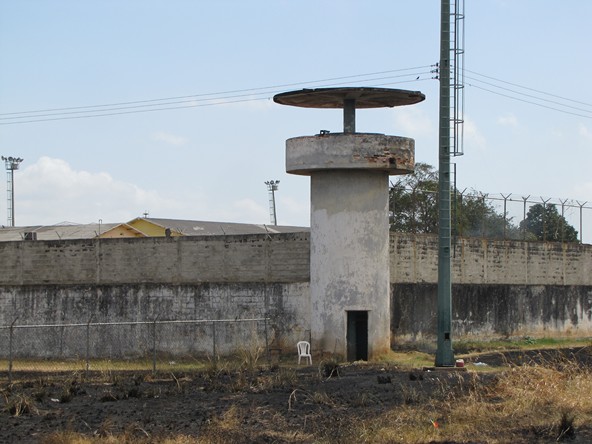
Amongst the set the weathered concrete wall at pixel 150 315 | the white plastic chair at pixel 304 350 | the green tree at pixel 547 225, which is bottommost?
the white plastic chair at pixel 304 350

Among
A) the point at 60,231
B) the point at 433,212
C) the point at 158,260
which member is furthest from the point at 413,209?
the point at 60,231

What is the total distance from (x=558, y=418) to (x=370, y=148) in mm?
12515

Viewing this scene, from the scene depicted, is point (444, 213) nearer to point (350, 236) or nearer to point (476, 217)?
point (350, 236)

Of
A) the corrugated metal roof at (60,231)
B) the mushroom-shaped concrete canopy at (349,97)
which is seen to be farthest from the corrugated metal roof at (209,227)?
the mushroom-shaped concrete canopy at (349,97)

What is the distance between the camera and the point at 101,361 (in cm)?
3275

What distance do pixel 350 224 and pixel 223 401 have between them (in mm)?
9590

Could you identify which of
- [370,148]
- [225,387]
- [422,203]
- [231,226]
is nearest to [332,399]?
[225,387]

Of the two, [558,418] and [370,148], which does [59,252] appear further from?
[558,418]

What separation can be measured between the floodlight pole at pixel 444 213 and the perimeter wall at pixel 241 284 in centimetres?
551

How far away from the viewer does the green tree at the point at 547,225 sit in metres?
39.8

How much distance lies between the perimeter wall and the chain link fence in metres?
0.17

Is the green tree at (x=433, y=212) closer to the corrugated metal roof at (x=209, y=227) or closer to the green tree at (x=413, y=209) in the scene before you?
the green tree at (x=413, y=209)

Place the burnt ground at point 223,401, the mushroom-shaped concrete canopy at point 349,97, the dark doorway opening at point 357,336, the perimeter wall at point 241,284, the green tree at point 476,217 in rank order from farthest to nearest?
the green tree at point 476,217 → the perimeter wall at point 241,284 → the dark doorway opening at point 357,336 → the mushroom-shaped concrete canopy at point 349,97 → the burnt ground at point 223,401

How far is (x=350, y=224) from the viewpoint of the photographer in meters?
30.3
